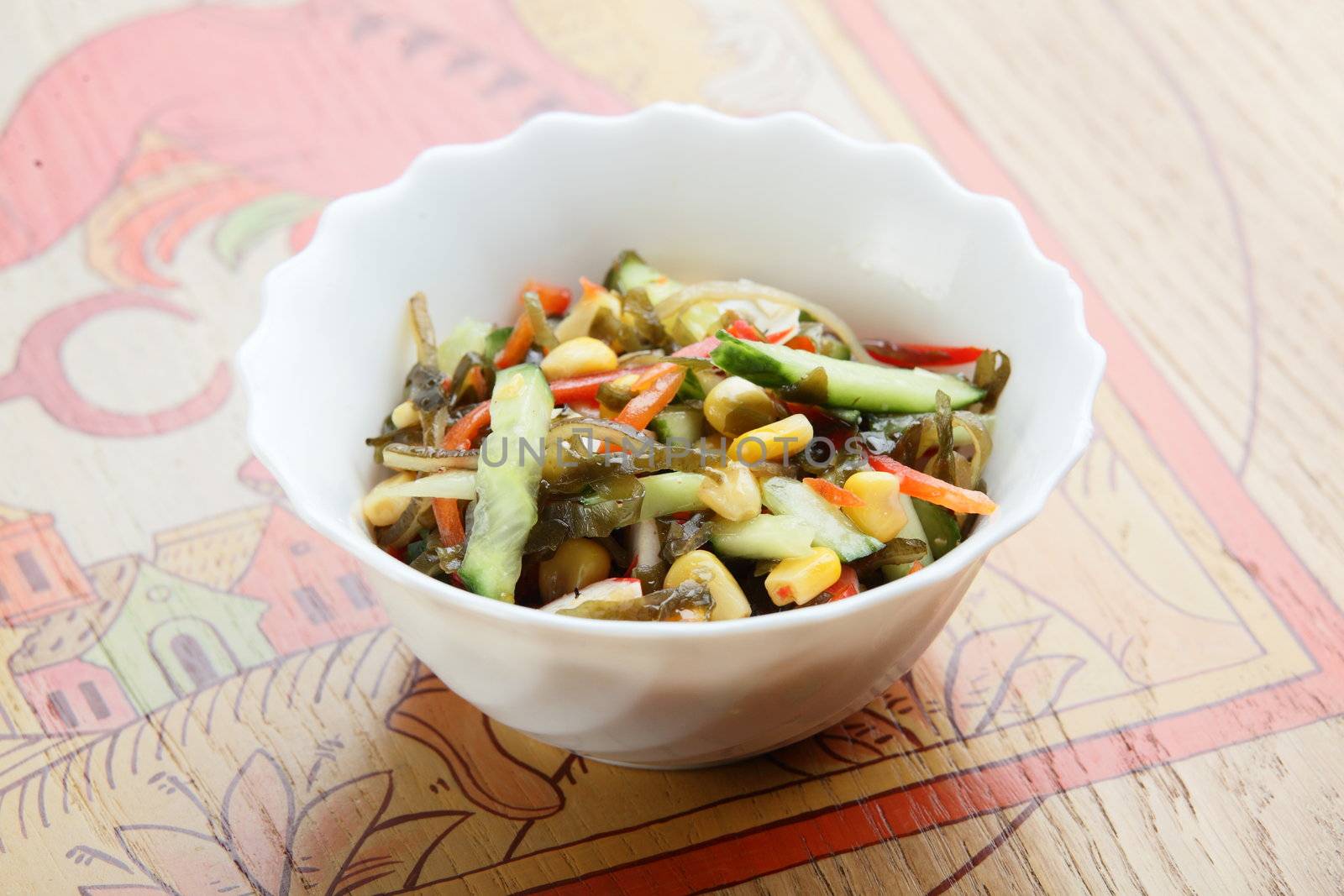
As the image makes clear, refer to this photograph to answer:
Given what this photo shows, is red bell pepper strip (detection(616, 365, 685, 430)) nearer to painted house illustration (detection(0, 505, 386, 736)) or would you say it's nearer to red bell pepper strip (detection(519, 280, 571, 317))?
red bell pepper strip (detection(519, 280, 571, 317))

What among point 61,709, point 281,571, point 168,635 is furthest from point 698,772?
point 61,709

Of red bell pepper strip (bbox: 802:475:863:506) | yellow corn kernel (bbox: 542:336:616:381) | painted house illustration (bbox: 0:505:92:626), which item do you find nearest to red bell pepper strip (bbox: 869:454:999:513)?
red bell pepper strip (bbox: 802:475:863:506)

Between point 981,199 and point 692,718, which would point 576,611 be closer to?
point 692,718

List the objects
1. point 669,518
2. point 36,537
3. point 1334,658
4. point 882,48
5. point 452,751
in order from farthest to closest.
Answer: point 882,48
point 36,537
point 1334,658
point 452,751
point 669,518

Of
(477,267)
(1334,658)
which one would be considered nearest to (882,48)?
(477,267)

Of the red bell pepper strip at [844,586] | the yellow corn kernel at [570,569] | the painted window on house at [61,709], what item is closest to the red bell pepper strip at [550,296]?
the yellow corn kernel at [570,569]

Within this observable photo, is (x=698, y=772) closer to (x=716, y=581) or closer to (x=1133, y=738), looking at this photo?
(x=716, y=581)
